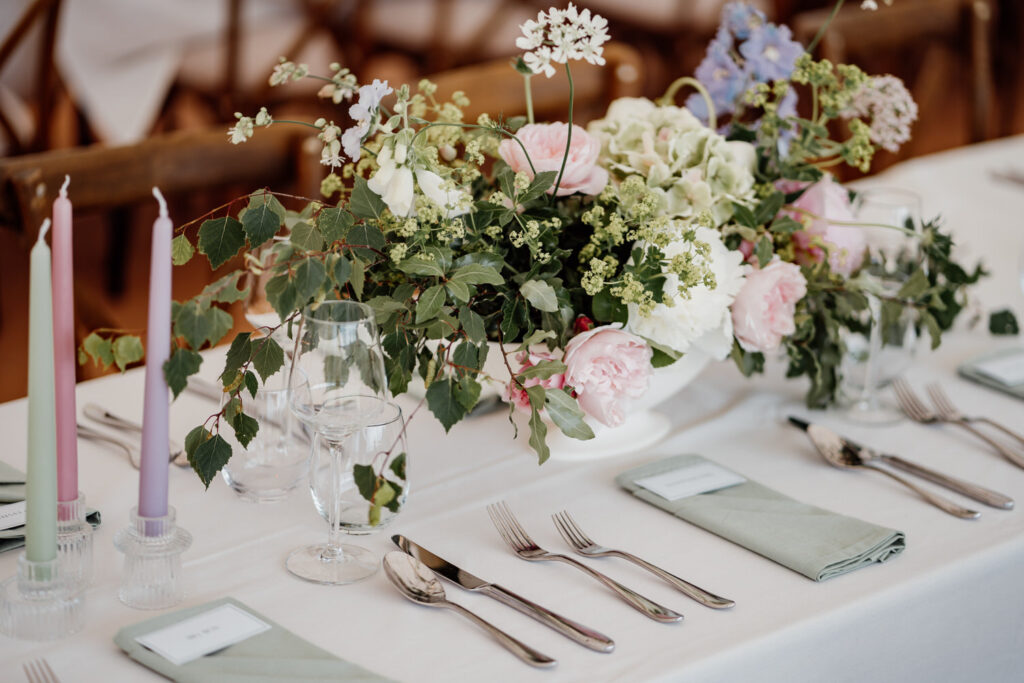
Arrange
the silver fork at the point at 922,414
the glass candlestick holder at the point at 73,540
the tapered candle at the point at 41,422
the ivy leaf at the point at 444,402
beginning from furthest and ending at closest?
the silver fork at the point at 922,414 < the ivy leaf at the point at 444,402 < the glass candlestick holder at the point at 73,540 < the tapered candle at the point at 41,422

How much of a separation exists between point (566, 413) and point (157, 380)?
0.37 metres

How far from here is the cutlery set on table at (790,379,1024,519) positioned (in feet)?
4.02

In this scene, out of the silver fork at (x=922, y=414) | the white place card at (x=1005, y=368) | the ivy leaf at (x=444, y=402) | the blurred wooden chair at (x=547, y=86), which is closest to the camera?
the ivy leaf at (x=444, y=402)

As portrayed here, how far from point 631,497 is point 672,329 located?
0.19 meters

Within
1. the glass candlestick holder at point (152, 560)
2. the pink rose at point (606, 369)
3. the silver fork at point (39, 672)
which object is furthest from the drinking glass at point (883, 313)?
the silver fork at point (39, 672)

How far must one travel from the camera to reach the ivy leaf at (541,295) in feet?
3.63

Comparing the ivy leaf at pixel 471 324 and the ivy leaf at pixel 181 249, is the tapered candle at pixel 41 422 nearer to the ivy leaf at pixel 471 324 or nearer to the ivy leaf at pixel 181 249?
the ivy leaf at pixel 181 249

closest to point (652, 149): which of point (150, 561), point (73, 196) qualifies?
point (150, 561)

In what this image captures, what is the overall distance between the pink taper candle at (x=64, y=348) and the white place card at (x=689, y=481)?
0.57 metres

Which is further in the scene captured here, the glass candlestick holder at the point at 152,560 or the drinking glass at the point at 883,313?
the drinking glass at the point at 883,313

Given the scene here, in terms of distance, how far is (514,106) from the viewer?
2189 millimetres

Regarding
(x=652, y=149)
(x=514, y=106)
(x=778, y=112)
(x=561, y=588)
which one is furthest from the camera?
(x=514, y=106)

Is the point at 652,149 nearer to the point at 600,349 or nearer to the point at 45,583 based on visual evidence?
the point at 600,349

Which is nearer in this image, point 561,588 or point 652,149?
point 561,588
